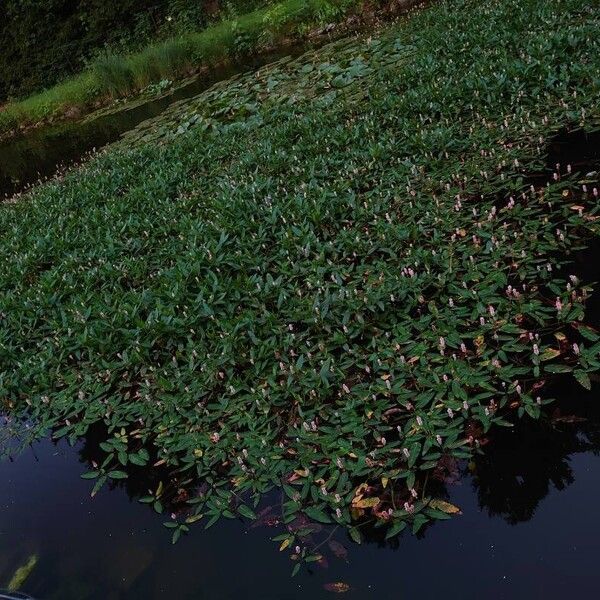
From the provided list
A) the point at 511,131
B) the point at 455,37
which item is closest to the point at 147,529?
the point at 511,131

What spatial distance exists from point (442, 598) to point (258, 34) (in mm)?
22300

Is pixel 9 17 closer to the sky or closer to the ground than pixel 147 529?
closer to the sky

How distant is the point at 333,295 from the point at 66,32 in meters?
30.9

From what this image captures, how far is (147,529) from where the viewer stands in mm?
4414

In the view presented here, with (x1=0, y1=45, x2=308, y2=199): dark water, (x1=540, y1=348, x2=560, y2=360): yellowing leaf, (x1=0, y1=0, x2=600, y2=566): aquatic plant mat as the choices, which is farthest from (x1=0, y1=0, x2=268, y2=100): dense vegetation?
(x1=540, y1=348, x2=560, y2=360): yellowing leaf

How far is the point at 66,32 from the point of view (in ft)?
101

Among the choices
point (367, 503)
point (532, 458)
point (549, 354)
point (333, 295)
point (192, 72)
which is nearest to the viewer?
point (367, 503)

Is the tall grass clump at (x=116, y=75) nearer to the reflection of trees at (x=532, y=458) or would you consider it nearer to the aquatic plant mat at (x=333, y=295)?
the aquatic plant mat at (x=333, y=295)

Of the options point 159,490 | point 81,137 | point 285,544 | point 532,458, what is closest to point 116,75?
point 81,137

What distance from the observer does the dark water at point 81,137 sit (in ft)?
58.1

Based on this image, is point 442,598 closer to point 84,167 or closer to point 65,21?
point 84,167

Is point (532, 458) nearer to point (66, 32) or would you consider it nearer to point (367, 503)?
point (367, 503)

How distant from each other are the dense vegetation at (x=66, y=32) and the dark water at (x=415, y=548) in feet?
88.8

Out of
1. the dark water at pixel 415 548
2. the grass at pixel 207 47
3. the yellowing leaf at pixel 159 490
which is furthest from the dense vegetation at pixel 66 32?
the dark water at pixel 415 548
